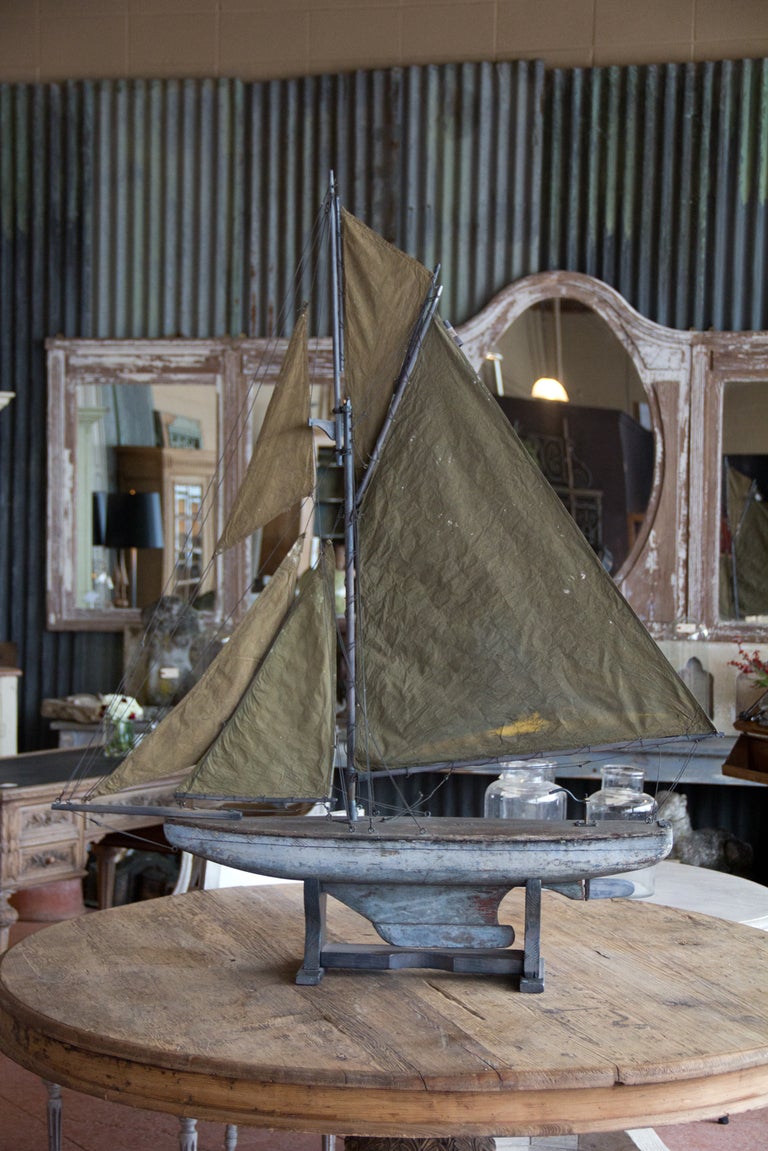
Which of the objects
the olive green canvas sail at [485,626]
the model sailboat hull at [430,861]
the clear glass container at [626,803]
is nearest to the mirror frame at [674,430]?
the clear glass container at [626,803]

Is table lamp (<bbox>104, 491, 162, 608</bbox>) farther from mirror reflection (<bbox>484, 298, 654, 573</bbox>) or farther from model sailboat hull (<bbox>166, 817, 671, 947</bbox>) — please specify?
model sailboat hull (<bbox>166, 817, 671, 947</bbox>)

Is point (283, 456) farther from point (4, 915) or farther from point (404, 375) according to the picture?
point (4, 915)

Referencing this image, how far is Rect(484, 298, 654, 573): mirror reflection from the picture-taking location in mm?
5645

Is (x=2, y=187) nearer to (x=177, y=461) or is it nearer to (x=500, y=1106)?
(x=177, y=461)

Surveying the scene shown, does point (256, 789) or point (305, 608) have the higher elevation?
point (305, 608)

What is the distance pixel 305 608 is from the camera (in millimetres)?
2264

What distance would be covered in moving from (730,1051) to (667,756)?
12.0 feet

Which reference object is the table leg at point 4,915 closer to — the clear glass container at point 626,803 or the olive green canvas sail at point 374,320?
the clear glass container at point 626,803

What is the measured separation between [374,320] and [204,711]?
0.82 meters

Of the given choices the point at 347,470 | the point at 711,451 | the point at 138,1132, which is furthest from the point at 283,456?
the point at 711,451

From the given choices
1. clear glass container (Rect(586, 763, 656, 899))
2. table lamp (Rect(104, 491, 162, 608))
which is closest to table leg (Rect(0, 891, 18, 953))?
table lamp (Rect(104, 491, 162, 608))

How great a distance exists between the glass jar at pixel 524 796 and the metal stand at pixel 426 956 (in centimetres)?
123

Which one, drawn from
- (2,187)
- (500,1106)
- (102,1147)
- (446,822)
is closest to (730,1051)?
(500,1106)

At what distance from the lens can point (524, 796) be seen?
3.37 metres
